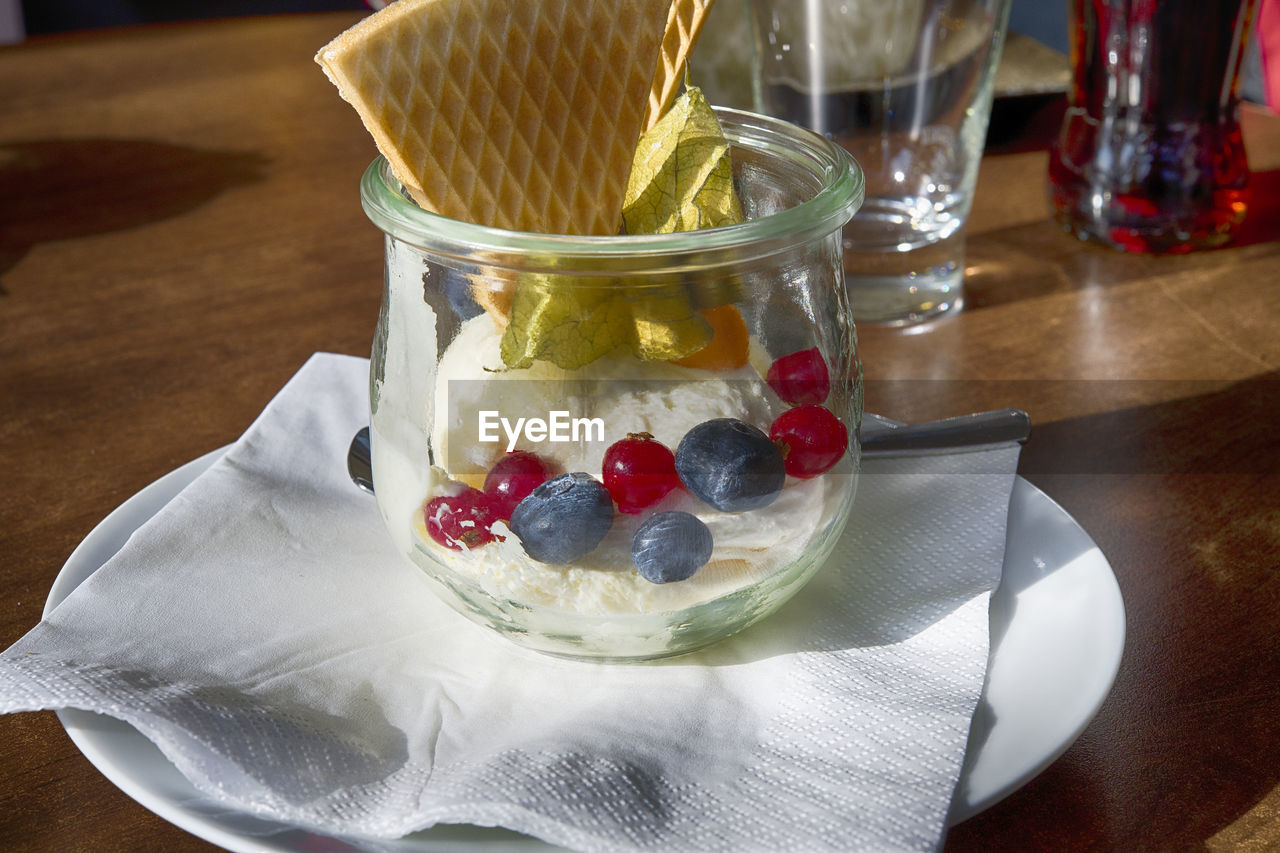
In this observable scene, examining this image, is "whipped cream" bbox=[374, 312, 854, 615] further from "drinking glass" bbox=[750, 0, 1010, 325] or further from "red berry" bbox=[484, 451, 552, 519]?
"drinking glass" bbox=[750, 0, 1010, 325]

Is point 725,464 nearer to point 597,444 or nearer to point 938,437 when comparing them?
point 597,444

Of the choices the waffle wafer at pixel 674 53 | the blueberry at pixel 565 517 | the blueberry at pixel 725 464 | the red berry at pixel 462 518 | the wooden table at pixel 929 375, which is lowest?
the wooden table at pixel 929 375

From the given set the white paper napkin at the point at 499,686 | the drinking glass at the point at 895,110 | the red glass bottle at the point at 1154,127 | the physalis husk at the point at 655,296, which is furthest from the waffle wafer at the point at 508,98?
the red glass bottle at the point at 1154,127

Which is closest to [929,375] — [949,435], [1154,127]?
[949,435]

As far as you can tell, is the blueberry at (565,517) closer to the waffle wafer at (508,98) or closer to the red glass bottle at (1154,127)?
the waffle wafer at (508,98)

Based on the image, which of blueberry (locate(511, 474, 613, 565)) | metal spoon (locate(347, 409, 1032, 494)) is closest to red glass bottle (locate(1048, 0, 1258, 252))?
metal spoon (locate(347, 409, 1032, 494))

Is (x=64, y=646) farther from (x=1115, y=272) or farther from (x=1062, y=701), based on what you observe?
(x=1115, y=272)
